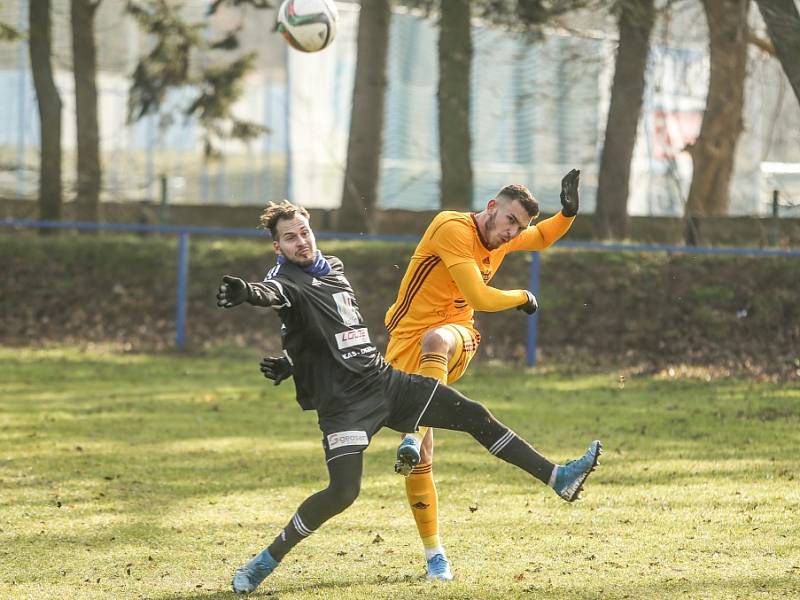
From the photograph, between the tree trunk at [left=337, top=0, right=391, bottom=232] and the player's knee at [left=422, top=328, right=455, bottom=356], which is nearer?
the player's knee at [left=422, top=328, right=455, bottom=356]

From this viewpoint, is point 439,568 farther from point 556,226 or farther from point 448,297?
point 556,226

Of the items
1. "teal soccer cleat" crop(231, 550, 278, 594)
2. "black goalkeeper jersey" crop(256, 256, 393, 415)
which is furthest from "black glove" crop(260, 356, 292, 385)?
"teal soccer cleat" crop(231, 550, 278, 594)

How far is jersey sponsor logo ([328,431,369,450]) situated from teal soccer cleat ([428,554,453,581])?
84 cm

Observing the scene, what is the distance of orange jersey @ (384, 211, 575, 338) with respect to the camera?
6.62 m

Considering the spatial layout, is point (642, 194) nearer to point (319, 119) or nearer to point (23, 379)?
point (319, 119)

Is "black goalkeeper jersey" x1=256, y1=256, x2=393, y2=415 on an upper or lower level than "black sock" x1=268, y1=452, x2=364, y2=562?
upper

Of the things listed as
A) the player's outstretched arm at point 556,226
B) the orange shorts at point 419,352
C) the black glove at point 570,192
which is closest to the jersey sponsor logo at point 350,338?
the orange shorts at point 419,352

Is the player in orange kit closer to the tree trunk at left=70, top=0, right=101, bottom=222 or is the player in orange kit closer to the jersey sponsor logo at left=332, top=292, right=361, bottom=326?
the jersey sponsor logo at left=332, top=292, right=361, bottom=326

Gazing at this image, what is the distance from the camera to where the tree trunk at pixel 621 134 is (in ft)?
62.0

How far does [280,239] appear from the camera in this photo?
615 centimetres

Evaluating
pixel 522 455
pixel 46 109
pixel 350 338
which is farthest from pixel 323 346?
pixel 46 109

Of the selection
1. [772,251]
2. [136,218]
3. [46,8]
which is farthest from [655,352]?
[46,8]

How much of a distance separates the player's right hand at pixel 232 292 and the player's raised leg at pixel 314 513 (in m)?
1.03

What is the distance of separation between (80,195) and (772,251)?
38.7 ft
